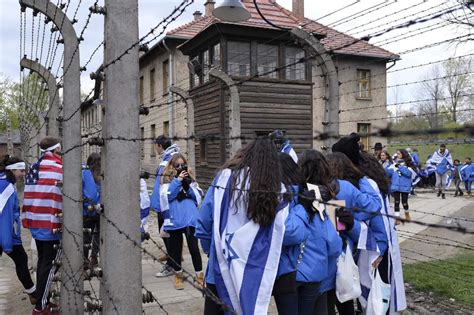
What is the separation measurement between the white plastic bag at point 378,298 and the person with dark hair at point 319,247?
0.62 metres

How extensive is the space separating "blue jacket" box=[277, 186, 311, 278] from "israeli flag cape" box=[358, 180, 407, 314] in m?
1.03

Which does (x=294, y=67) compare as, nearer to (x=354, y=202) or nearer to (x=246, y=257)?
(x=354, y=202)

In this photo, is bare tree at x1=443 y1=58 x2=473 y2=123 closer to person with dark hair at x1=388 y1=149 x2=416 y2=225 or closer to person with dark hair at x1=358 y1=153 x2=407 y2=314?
person with dark hair at x1=358 y1=153 x2=407 y2=314

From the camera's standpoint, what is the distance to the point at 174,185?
208 inches

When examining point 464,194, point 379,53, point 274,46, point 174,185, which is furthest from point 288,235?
point 379,53

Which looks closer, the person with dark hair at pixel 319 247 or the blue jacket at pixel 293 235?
the blue jacket at pixel 293 235

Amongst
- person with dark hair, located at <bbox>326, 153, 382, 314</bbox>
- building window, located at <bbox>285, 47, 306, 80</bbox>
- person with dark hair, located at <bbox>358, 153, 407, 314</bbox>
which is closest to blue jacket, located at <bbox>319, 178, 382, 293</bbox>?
person with dark hair, located at <bbox>326, 153, 382, 314</bbox>

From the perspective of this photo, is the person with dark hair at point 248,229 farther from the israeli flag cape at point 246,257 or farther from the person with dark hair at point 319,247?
the person with dark hair at point 319,247

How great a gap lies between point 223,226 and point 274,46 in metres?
13.6

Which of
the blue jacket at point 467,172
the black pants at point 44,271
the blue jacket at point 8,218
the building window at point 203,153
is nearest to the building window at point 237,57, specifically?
the building window at point 203,153

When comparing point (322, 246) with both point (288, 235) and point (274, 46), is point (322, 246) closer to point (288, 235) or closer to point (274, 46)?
point (288, 235)

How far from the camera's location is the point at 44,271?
14.7 ft

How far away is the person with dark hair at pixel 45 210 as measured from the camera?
170 inches

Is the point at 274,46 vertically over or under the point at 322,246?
over
